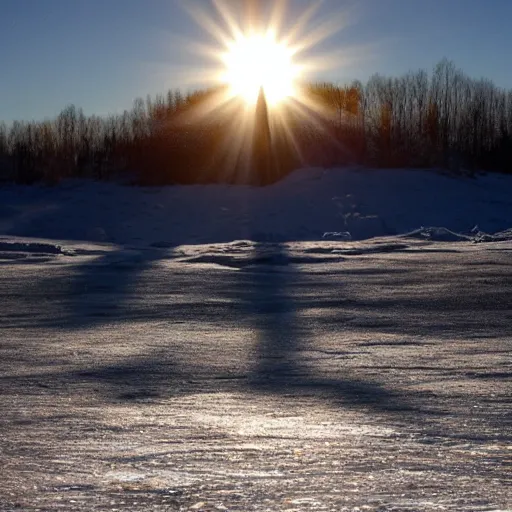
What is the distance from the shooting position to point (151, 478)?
13.1 feet

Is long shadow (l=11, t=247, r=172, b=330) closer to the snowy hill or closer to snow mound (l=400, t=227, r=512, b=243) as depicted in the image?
snow mound (l=400, t=227, r=512, b=243)

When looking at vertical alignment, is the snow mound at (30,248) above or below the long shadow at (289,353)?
above

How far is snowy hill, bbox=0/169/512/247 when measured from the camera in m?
26.3

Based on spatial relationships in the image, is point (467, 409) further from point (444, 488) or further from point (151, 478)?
point (151, 478)

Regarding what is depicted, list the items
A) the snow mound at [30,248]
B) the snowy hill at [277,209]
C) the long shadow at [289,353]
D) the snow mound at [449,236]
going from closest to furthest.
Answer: the long shadow at [289,353]
the snow mound at [30,248]
the snow mound at [449,236]
the snowy hill at [277,209]

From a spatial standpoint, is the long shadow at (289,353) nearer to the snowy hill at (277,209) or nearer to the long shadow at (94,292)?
the long shadow at (94,292)

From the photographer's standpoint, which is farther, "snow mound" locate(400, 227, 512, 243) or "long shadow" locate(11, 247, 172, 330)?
"snow mound" locate(400, 227, 512, 243)

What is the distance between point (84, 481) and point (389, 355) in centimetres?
443

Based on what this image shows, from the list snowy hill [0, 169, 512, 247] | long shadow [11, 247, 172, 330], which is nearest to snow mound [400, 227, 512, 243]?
snowy hill [0, 169, 512, 247]

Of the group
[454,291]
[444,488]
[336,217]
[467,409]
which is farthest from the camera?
[336,217]

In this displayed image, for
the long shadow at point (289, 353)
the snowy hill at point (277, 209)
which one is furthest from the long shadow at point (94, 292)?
the snowy hill at point (277, 209)

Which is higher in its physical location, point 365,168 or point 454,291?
point 365,168

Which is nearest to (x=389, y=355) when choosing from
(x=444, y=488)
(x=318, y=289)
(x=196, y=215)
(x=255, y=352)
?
(x=255, y=352)

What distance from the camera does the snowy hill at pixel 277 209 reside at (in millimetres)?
26266
